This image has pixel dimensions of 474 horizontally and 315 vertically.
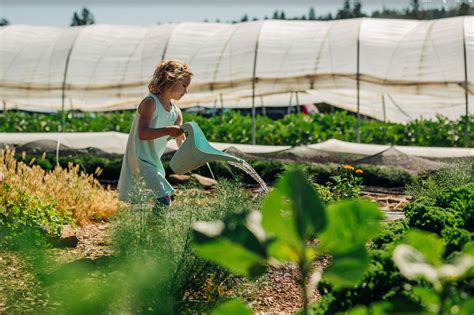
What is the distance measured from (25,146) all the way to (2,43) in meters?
8.25

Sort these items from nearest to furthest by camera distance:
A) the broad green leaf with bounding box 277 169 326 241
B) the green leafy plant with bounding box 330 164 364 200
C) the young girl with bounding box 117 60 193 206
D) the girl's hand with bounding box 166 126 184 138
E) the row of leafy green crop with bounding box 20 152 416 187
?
the broad green leaf with bounding box 277 169 326 241, the girl's hand with bounding box 166 126 184 138, the young girl with bounding box 117 60 193 206, the green leafy plant with bounding box 330 164 364 200, the row of leafy green crop with bounding box 20 152 416 187

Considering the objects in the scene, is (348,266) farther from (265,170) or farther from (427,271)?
(265,170)

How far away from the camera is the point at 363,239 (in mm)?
936

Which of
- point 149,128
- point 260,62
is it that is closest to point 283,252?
point 149,128

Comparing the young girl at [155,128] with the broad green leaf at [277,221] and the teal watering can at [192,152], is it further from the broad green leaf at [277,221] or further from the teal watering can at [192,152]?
the broad green leaf at [277,221]

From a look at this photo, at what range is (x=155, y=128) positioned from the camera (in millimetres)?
5227

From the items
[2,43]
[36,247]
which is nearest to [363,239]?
[36,247]

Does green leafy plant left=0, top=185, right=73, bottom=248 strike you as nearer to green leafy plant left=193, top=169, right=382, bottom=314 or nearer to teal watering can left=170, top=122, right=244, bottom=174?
teal watering can left=170, top=122, right=244, bottom=174

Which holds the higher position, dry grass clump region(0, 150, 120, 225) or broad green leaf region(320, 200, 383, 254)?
broad green leaf region(320, 200, 383, 254)

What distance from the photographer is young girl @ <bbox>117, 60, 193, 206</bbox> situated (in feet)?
17.2

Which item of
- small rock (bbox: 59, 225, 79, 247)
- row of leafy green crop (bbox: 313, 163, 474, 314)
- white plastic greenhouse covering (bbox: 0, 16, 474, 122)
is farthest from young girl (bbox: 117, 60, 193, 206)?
white plastic greenhouse covering (bbox: 0, 16, 474, 122)

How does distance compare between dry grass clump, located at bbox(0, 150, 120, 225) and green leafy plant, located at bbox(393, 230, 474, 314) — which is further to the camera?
dry grass clump, located at bbox(0, 150, 120, 225)

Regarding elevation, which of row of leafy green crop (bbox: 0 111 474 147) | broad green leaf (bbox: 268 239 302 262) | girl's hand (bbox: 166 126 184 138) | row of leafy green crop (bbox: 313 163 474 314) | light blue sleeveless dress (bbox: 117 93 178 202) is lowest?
row of leafy green crop (bbox: 0 111 474 147)

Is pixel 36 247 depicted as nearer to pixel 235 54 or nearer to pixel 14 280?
pixel 14 280
